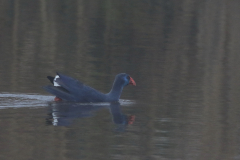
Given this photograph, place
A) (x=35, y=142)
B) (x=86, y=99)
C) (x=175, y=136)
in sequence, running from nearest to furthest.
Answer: (x=35, y=142), (x=175, y=136), (x=86, y=99)

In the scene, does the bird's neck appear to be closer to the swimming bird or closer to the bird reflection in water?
the bird reflection in water

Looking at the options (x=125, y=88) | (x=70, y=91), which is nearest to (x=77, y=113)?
(x=70, y=91)

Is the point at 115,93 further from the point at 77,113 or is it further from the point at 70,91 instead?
the point at 77,113

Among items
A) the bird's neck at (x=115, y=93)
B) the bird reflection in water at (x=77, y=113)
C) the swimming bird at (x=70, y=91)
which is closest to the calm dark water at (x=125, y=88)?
the bird reflection in water at (x=77, y=113)

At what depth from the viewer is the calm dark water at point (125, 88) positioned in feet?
28.1

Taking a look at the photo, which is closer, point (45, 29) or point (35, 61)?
point (35, 61)

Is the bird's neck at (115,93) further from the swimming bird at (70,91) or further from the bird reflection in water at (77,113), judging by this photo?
the swimming bird at (70,91)

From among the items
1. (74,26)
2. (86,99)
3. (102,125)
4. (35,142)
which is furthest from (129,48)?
(35,142)

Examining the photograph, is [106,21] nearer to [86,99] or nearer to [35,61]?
[35,61]

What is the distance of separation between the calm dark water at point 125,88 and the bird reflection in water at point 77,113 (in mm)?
20

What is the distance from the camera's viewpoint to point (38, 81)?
13758 mm

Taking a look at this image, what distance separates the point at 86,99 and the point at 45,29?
45.8ft

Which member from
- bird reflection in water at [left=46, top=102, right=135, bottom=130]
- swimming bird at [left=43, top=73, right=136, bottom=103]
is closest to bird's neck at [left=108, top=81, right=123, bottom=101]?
bird reflection in water at [left=46, top=102, right=135, bottom=130]

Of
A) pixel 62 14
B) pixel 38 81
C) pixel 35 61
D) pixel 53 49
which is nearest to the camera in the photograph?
pixel 38 81
